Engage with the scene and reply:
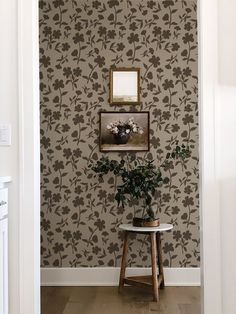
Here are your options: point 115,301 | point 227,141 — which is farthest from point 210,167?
point 115,301

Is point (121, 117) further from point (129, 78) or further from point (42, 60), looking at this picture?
point (42, 60)

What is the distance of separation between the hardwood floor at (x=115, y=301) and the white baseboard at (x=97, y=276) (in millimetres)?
95

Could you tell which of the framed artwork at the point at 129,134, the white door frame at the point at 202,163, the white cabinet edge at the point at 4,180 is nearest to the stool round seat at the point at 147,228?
the framed artwork at the point at 129,134

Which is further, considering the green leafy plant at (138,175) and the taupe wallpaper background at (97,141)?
the taupe wallpaper background at (97,141)

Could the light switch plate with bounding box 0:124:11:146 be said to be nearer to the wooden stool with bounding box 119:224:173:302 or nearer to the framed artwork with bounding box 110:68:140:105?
the wooden stool with bounding box 119:224:173:302

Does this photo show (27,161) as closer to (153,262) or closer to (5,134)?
(5,134)

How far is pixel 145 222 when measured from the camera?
3932 millimetres

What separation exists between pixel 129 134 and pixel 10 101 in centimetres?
183

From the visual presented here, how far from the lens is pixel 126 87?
4.28 metres

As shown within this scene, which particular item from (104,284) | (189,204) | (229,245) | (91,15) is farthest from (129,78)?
(229,245)

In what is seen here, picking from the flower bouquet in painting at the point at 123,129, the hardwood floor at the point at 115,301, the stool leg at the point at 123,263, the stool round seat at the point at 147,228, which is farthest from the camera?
the flower bouquet in painting at the point at 123,129

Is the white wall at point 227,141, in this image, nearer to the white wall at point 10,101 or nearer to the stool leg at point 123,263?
the white wall at point 10,101

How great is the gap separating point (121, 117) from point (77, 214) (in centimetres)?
97

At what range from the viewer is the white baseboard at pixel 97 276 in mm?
4238
